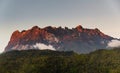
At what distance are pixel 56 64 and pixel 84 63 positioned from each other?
6929 millimetres

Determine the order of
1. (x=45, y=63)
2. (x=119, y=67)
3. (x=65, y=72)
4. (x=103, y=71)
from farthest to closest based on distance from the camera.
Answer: (x=45, y=63) < (x=65, y=72) < (x=103, y=71) < (x=119, y=67)

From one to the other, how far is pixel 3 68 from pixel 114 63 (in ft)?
71.7

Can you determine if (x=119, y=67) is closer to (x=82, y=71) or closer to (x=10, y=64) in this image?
(x=82, y=71)

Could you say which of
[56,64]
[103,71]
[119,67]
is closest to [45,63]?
[56,64]

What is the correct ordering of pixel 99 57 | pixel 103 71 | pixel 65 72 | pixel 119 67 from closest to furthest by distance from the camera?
pixel 119 67 → pixel 103 71 → pixel 65 72 → pixel 99 57

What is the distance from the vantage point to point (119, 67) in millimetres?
57875

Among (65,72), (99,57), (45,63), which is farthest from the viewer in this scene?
(99,57)

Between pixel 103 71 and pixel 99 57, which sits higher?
pixel 99 57

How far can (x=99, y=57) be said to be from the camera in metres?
84.8

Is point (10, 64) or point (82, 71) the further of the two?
point (10, 64)

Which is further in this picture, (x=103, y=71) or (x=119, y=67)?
(x=103, y=71)

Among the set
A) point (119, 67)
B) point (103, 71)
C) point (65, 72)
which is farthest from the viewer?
point (65, 72)

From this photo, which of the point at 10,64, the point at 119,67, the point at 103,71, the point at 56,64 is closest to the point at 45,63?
the point at 56,64

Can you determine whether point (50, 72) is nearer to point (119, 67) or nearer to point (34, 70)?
point (34, 70)
